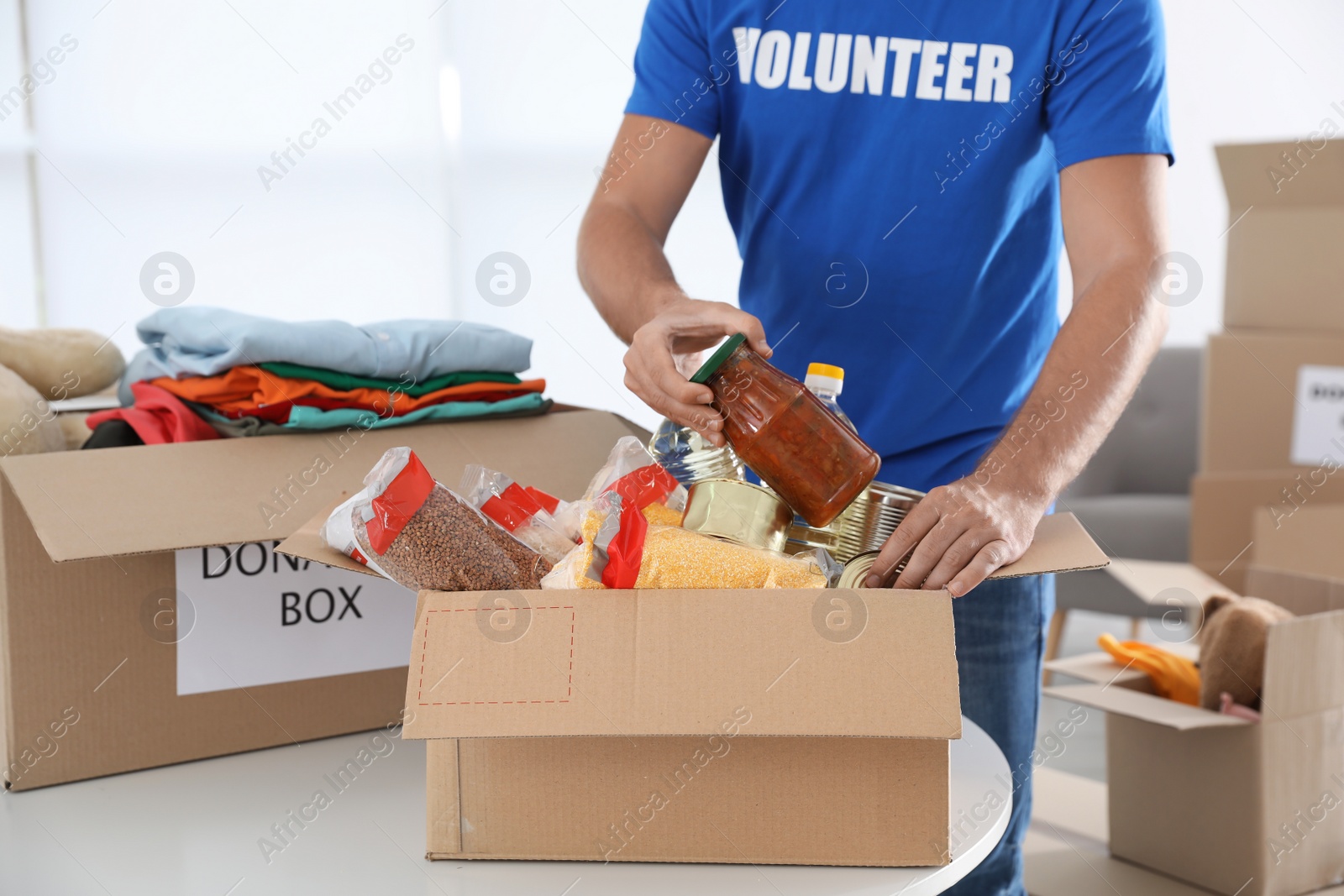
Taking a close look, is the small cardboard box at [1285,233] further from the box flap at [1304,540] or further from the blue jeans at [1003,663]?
the blue jeans at [1003,663]

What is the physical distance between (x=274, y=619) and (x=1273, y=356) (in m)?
2.31

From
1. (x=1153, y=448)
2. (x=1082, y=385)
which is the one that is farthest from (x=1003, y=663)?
(x=1153, y=448)

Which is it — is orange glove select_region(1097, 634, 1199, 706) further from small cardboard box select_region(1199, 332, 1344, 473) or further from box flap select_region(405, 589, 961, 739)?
box flap select_region(405, 589, 961, 739)

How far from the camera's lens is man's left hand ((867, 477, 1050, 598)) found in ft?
2.61

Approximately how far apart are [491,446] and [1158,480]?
9.09 feet

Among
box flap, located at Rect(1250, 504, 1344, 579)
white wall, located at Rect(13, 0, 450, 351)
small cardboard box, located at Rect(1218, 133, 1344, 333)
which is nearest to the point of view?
box flap, located at Rect(1250, 504, 1344, 579)

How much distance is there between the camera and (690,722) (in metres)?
0.69

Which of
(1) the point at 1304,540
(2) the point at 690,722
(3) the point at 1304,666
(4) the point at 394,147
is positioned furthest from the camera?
(4) the point at 394,147

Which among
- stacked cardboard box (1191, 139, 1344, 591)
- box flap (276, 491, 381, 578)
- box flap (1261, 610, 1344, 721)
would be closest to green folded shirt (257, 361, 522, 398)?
box flap (276, 491, 381, 578)

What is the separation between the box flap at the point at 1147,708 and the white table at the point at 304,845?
66 cm

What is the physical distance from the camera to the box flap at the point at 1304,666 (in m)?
1.51

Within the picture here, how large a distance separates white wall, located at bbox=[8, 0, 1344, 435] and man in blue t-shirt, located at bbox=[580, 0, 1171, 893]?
7.65ft

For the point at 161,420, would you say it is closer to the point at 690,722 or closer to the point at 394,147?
the point at 690,722

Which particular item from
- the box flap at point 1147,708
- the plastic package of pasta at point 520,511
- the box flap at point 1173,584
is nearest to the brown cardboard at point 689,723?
the plastic package of pasta at point 520,511
